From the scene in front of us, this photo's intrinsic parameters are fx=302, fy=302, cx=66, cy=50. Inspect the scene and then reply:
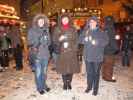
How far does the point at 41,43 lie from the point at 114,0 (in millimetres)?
35878

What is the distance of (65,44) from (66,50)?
0.16 m

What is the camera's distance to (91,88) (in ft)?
27.6

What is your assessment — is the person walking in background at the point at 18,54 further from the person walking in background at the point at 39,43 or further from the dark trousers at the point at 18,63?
the person walking in background at the point at 39,43

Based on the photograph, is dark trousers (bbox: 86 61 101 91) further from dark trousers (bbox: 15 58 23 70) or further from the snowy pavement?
dark trousers (bbox: 15 58 23 70)

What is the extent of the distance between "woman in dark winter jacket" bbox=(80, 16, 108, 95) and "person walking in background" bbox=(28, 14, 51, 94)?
1.07 meters

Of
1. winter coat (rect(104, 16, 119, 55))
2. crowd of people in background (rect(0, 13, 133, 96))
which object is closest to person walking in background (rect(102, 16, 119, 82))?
winter coat (rect(104, 16, 119, 55))

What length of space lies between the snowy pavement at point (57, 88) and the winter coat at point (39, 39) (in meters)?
1.15

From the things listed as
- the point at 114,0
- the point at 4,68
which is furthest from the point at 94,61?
the point at 114,0

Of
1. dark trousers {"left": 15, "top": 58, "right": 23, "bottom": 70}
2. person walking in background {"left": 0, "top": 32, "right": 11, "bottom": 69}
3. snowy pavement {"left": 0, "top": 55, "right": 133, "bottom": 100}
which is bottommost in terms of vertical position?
snowy pavement {"left": 0, "top": 55, "right": 133, "bottom": 100}

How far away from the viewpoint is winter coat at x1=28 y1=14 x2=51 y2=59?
25.6 feet

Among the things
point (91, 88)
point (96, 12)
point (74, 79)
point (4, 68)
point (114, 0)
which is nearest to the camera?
point (91, 88)

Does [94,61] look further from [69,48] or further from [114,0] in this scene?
[114,0]

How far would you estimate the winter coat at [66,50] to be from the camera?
811 cm

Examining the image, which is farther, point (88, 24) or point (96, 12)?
point (96, 12)
